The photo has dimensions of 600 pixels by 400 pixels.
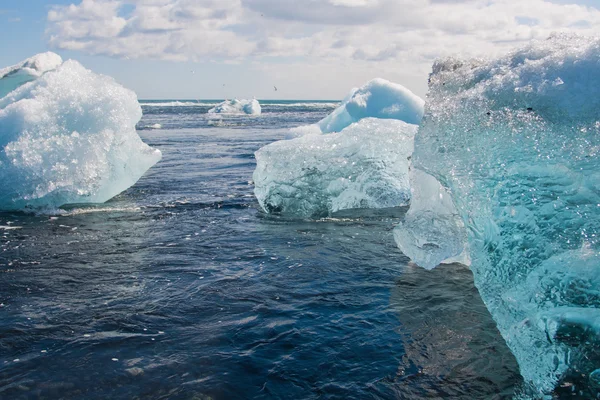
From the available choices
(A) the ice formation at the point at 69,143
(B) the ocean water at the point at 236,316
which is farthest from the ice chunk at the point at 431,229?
(A) the ice formation at the point at 69,143

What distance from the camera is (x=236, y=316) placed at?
15.2 feet

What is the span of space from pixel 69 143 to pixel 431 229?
6.53m

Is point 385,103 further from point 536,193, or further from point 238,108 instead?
point 238,108

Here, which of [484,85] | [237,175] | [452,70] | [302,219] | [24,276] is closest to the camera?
[484,85]

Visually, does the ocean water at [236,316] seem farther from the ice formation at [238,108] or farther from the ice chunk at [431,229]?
the ice formation at [238,108]

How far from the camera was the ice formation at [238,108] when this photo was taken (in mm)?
47362

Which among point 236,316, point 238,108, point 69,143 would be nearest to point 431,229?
point 236,316

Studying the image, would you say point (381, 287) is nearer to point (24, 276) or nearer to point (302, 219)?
point (302, 219)

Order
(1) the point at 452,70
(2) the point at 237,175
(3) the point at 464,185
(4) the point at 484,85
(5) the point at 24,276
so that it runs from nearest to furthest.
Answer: (3) the point at 464,185 → (4) the point at 484,85 → (1) the point at 452,70 → (5) the point at 24,276 → (2) the point at 237,175

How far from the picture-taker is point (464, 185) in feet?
13.2

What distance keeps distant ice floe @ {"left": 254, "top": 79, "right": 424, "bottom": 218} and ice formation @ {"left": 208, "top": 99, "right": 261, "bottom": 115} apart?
129ft

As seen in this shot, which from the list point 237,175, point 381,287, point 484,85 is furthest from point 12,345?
point 237,175

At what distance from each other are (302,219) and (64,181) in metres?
4.05

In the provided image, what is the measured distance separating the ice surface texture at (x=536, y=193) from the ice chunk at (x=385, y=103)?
8496 mm
